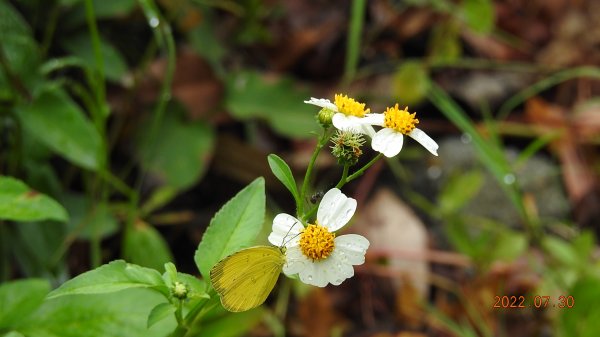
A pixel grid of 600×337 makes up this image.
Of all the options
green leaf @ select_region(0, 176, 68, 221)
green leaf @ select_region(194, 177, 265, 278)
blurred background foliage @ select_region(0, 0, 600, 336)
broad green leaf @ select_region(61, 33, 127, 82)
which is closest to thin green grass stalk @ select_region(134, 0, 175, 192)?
blurred background foliage @ select_region(0, 0, 600, 336)

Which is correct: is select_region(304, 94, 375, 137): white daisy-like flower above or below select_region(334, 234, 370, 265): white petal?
above

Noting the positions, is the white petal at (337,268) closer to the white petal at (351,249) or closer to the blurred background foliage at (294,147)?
the white petal at (351,249)

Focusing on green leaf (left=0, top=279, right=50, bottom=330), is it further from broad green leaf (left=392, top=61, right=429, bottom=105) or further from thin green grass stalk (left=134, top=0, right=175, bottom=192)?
broad green leaf (left=392, top=61, right=429, bottom=105)

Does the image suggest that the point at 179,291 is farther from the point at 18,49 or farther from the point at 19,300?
the point at 18,49

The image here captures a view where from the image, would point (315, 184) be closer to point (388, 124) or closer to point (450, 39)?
point (450, 39)

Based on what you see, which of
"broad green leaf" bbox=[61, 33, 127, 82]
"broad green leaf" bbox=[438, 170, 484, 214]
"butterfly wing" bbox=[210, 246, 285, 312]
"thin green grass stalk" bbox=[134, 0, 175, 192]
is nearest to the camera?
"butterfly wing" bbox=[210, 246, 285, 312]

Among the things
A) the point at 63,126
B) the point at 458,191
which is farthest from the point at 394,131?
the point at 458,191

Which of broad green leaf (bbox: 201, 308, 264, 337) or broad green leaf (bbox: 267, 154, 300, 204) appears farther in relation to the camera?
broad green leaf (bbox: 201, 308, 264, 337)

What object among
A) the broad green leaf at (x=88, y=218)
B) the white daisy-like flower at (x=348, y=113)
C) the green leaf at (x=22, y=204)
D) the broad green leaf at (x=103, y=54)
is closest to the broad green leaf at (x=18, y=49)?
the broad green leaf at (x=103, y=54)
